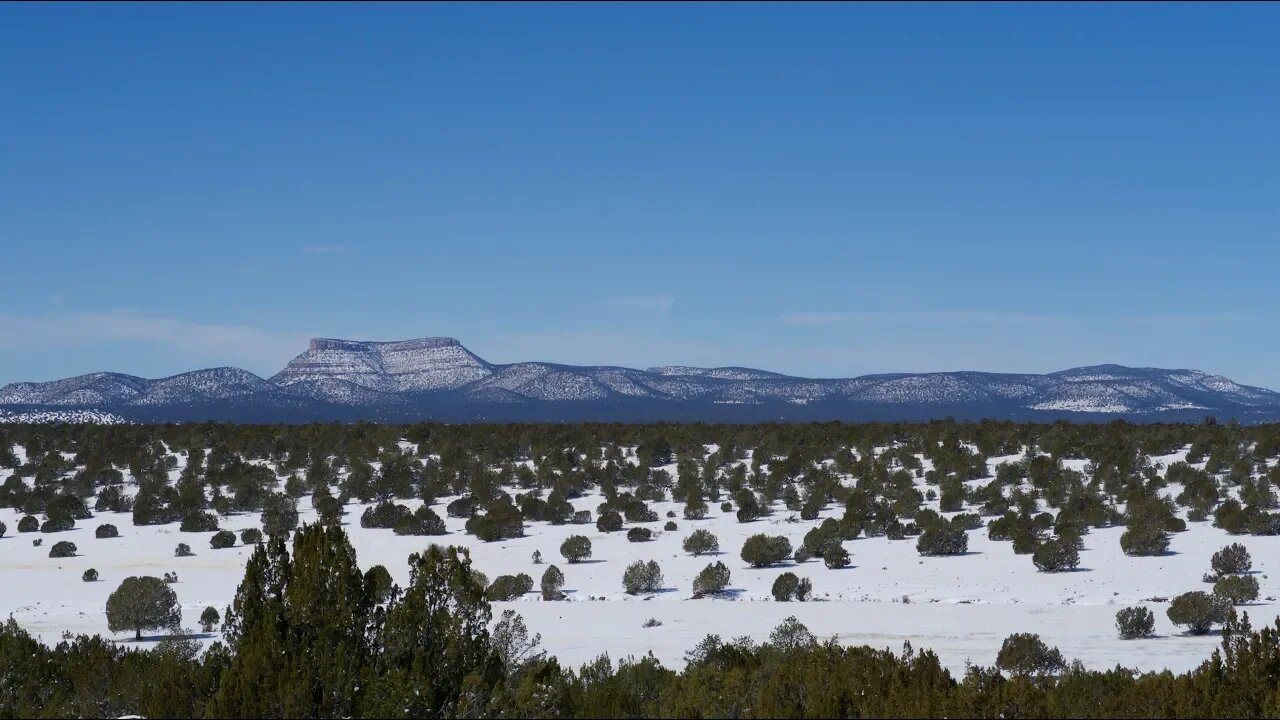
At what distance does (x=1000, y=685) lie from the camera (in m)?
12.7

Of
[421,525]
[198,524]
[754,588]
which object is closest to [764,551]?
[754,588]

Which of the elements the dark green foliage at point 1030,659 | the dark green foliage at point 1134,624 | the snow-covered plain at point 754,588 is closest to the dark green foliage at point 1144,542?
the snow-covered plain at point 754,588

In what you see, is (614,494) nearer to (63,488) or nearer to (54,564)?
(54,564)

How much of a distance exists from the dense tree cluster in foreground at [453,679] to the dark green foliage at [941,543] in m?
16.7

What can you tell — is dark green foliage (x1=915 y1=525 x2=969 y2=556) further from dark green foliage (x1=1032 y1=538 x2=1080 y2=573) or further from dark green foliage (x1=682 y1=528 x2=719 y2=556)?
dark green foliage (x1=682 y1=528 x2=719 y2=556)

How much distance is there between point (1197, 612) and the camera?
21578 mm

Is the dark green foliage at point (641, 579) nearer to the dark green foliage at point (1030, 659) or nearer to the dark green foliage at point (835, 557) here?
the dark green foliage at point (835, 557)

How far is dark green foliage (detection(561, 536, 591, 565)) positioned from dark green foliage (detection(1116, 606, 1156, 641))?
14.6 m

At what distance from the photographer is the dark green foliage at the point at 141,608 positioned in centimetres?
2344

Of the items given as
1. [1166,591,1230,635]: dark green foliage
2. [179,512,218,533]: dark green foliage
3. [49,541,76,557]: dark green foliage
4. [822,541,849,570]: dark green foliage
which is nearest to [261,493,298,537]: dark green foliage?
[179,512,218,533]: dark green foliage

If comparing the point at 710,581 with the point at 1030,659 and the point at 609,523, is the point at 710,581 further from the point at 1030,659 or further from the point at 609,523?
the point at 1030,659

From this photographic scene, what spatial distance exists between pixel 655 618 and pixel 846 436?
32.0 metres

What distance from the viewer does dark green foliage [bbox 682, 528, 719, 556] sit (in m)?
32.7

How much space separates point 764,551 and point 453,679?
1853 centimetres
